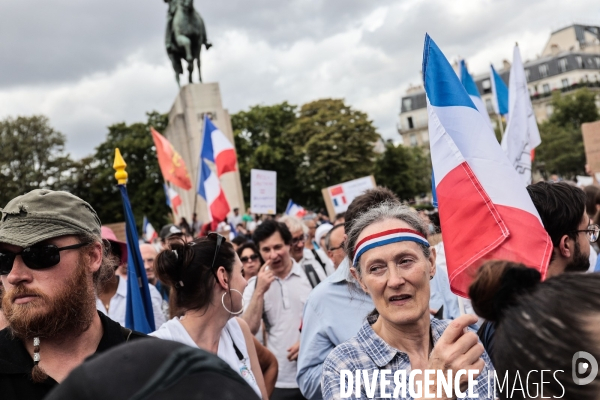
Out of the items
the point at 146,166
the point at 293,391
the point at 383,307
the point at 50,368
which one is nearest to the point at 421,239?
the point at 383,307

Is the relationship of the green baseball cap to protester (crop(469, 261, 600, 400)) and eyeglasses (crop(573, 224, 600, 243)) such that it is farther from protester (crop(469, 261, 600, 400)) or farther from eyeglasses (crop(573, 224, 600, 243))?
eyeglasses (crop(573, 224, 600, 243))

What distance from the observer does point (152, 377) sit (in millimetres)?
807

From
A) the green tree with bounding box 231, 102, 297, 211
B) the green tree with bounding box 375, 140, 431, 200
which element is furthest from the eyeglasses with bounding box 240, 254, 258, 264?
the green tree with bounding box 375, 140, 431, 200

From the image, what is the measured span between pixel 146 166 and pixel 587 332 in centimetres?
4636

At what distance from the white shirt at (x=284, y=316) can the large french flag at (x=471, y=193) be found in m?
2.31

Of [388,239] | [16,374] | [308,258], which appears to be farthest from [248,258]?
[16,374]

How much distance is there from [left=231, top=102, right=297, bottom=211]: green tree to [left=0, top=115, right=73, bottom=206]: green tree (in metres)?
13.0

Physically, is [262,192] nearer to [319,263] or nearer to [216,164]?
[216,164]

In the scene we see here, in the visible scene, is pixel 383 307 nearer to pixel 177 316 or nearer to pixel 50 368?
pixel 50 368

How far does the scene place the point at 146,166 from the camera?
46.1 meters

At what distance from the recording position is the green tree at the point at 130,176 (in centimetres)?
4438

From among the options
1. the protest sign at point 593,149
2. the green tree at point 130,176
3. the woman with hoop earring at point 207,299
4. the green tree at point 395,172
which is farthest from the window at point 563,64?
the woman with hoop earring at point 207,299

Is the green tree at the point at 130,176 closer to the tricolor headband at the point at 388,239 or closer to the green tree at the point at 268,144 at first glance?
the green tree at the point at 268,144

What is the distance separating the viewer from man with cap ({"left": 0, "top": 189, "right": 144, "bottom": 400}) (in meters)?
2.14
